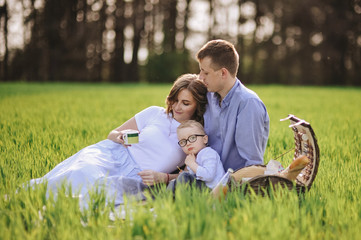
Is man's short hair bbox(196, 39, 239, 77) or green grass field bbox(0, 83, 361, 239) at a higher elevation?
man's short hair bbox(196, 39, 239, 77)

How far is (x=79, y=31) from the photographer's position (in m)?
30.3

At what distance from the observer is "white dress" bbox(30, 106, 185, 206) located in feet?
10.7

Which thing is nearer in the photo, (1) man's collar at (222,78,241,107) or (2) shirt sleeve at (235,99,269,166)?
(2) shirt sleeve at (235,99,269,166)

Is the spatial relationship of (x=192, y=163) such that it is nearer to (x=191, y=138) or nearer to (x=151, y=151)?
(x=191, y=138)

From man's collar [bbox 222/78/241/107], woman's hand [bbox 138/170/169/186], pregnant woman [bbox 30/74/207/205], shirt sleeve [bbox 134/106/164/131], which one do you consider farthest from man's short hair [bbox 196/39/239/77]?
woman's hand [bbox 138/170/169/186]

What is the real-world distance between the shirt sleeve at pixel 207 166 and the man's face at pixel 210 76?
640 millimetres

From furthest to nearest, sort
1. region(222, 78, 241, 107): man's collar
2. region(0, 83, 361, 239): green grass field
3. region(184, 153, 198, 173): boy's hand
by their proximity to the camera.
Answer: region(222, 78, 241, 107): man's collar → region(184, 153, 198, 173): boy's hand → region(0, 83, 361, 239): green grass field

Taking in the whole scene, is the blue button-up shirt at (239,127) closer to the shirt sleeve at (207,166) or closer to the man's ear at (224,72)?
the man's ear at (224,72)

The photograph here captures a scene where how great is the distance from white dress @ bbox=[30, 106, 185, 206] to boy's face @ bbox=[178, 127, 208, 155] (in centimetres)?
25

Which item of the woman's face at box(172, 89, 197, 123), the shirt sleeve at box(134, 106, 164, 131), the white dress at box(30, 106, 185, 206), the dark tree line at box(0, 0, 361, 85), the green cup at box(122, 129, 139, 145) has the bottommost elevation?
the white dress at box(30, 106, 185, 206)

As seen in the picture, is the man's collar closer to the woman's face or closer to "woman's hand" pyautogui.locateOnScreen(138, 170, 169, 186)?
the woman's face

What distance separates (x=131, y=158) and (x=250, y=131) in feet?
4.16

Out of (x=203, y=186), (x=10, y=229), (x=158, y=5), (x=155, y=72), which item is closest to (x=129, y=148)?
(x=203, y=186)

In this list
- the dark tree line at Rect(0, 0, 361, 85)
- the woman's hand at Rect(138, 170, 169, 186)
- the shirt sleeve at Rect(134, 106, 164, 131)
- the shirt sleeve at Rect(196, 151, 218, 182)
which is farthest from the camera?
the dark tree line at Rect(0, 0, 361, 85)
